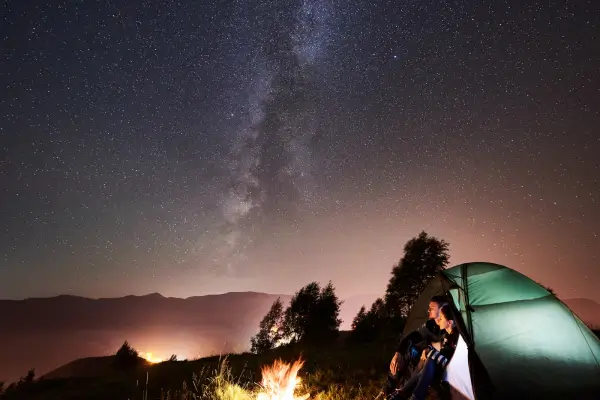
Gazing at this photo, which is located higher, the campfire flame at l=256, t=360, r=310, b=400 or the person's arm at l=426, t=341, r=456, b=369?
the person's arm at l=426, t=341, r=456, b=369

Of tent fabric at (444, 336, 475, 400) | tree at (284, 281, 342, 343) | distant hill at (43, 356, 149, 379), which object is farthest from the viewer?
tree at (284, 281, 342, 343)

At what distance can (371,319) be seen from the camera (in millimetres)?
32938

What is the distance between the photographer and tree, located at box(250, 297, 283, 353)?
52172 millimetres

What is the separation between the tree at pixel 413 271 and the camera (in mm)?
30641

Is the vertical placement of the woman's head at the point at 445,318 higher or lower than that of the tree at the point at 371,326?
higher

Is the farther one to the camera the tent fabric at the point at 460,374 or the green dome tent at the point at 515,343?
the tent fabric at the point at 460,374

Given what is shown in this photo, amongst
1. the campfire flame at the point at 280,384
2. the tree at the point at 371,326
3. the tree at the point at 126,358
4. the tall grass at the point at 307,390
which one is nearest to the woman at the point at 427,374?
the campfire flame at the point at 280,384

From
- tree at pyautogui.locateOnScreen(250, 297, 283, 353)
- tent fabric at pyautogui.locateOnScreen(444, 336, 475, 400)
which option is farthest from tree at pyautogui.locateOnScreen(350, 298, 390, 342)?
tree at pyautogui.locateOnScreen(250, 297, 283, 353)

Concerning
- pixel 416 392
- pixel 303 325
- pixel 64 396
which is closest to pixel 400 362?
pixel 416 392

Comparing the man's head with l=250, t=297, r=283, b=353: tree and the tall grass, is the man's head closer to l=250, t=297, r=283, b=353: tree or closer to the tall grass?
the tall grass

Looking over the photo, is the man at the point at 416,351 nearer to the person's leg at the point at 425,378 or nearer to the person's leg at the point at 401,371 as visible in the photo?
the person's leg at the point at 401,371

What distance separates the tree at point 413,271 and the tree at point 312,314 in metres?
11.9

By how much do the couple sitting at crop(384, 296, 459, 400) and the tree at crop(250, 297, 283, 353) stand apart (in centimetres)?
4860

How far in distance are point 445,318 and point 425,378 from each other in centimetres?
130
